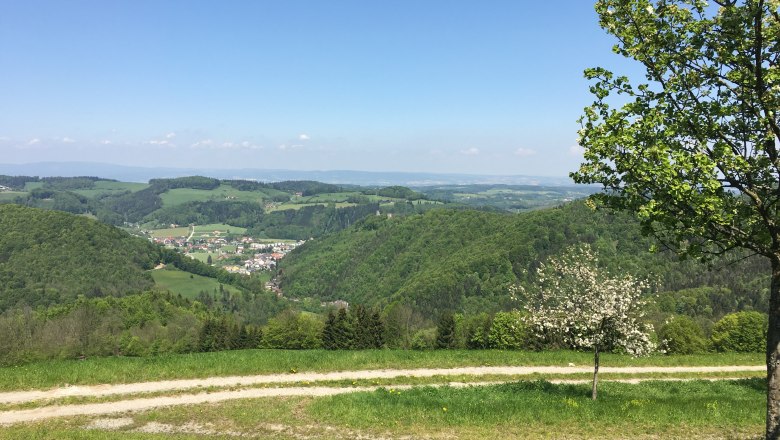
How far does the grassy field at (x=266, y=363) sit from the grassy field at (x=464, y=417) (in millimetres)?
5407

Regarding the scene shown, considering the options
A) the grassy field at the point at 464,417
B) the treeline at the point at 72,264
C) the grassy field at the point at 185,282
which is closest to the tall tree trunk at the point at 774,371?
the grassy field at the point at 464,417

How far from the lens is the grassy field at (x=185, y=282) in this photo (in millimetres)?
168375

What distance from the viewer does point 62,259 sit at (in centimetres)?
16212

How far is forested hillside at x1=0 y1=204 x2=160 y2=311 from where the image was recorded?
476 feet

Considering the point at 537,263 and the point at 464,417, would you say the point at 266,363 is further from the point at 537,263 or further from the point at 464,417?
the point at 537,263

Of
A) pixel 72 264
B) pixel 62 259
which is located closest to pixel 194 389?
pixel 72 264

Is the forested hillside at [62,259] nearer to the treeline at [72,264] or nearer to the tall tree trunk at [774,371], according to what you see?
the treeline at [72,264]

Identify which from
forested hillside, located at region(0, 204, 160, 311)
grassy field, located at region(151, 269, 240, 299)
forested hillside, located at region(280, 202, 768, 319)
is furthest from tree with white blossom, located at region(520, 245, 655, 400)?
forested hillside, located at region(0, 204, 160, 311)

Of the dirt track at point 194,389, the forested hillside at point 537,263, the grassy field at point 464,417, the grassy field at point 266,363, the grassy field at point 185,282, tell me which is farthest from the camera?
the grassy field at point 185,282

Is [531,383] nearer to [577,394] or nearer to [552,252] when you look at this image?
[577,394]

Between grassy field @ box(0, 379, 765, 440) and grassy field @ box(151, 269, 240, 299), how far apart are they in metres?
157

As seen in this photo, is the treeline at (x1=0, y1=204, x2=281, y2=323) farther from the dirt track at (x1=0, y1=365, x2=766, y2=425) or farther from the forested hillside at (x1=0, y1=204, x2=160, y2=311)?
the dirt track at (x1=0, y1=365, x2=766, y2=425)

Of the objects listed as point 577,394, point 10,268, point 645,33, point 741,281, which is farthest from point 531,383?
point 10,268

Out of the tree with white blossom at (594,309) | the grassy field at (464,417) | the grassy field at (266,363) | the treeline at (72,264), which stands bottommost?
the treeline at (72,264)
